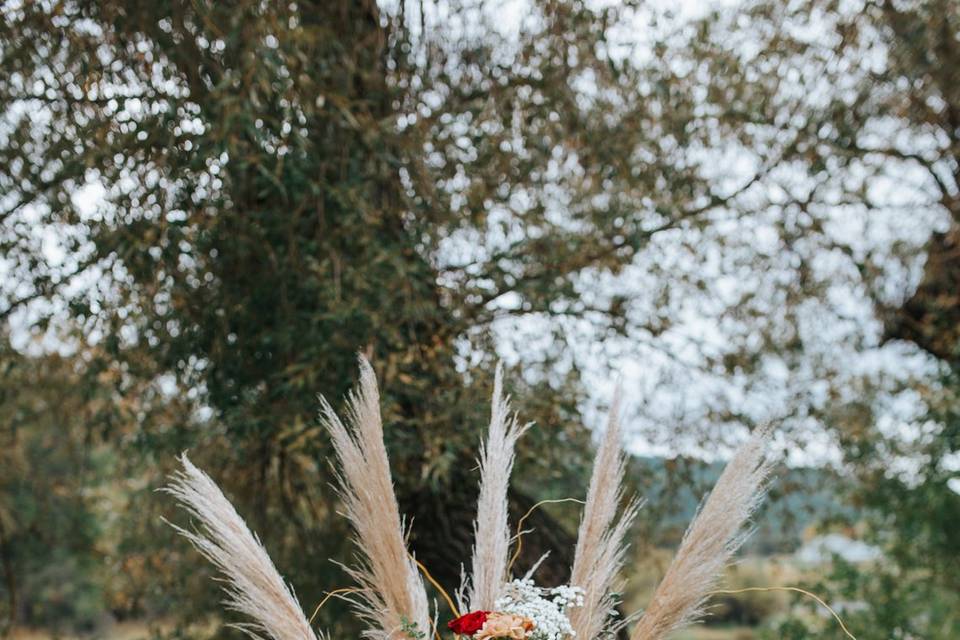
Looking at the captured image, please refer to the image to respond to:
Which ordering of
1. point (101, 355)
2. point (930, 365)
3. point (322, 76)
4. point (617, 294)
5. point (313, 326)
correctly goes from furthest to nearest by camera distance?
point (930, 365), point (617, 294), point (101, 355), point (322, 76), point (313, 326)

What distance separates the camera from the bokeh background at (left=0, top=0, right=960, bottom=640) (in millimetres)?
3127

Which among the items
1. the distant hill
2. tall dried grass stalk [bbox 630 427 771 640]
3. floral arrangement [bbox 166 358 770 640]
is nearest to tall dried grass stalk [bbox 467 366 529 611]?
floral arrangement [bbox 166 358 770 640]

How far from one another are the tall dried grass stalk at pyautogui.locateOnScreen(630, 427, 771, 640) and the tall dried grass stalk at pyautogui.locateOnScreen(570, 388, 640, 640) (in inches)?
3.9

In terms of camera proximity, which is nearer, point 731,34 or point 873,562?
point 731,34

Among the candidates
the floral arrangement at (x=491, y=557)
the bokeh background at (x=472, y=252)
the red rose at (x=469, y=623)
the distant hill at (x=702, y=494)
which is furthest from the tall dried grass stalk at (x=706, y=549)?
the distant hill at (x=702, y=494)

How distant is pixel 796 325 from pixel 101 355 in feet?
8.59

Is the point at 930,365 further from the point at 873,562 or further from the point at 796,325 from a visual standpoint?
the point at 873,562

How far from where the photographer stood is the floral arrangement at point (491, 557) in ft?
4.90

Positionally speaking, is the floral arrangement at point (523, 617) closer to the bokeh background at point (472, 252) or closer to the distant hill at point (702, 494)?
the bokeh background at point (472, 252)

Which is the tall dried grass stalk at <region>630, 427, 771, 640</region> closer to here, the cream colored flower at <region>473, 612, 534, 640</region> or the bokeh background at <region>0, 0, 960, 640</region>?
the cream colored flower at <region>473, 612, 534, 640</region>

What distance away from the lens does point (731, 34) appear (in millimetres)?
4277

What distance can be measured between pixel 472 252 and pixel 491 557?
208cm

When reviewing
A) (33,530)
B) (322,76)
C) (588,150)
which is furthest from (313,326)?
(33,530)

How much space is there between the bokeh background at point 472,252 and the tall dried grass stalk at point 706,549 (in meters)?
0.91
